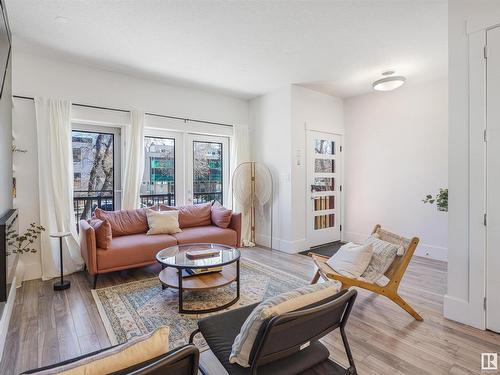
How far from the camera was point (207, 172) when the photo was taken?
5262 millimetres

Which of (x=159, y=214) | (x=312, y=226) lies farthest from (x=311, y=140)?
(x=159, y=214)

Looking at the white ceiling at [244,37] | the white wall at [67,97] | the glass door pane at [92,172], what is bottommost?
the glass door pane at [92,172]

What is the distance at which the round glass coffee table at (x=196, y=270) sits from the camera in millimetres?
2629

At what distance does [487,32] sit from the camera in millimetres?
2252

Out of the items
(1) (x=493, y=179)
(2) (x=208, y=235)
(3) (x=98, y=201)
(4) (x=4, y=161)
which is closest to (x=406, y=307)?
(1) (x=493, y=179)

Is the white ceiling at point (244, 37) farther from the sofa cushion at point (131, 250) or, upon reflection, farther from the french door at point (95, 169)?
the sofa cushion at point (131, 250)

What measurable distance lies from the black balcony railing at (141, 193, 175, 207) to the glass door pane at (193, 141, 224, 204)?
444mm

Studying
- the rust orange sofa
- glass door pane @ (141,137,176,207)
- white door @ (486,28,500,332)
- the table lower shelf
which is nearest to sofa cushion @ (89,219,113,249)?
the rust orange sofa

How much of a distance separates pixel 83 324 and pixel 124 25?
284cm

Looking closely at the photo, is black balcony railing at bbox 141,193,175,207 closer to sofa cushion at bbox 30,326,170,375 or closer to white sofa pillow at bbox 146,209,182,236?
white sofa pillow at bbox 146,209,182,236

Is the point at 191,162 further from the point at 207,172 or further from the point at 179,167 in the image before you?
the point at 207,172

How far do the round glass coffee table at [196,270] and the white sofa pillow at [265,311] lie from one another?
1427mm

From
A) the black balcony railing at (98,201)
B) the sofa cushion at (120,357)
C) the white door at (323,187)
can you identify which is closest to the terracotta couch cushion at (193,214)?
the black balcony railing at (98,201)

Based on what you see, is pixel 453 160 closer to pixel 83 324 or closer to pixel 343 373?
pixel 343 373
